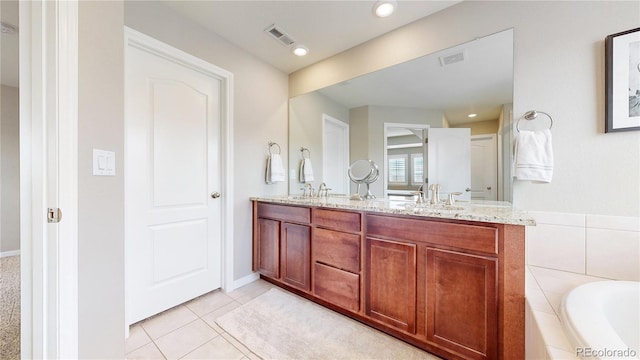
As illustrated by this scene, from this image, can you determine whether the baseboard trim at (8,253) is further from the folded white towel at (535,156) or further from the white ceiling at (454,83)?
the folded white towel at (535,156)

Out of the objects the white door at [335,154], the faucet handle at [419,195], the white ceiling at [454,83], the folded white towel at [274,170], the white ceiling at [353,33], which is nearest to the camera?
Result: the white ceiling at [454,83]

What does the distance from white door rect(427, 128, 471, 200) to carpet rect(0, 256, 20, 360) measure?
2920 millimetres

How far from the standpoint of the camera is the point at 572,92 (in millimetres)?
1322

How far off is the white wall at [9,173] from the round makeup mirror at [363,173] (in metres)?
4.63

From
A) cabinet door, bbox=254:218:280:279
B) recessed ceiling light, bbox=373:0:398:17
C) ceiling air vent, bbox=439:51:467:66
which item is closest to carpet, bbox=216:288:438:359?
cabinet door, bbox=254:218:280:279

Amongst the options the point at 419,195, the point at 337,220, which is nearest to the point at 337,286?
the point at 337,220

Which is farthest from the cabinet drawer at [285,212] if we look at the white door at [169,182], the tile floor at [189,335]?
the tile floor at [189,335]

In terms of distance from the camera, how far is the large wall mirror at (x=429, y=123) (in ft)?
5.20

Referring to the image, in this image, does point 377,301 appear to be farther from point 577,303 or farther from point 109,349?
point 109,349

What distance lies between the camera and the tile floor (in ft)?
4.50

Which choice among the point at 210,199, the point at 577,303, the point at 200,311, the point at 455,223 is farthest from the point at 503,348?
the point at 210,199

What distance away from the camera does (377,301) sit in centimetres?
153

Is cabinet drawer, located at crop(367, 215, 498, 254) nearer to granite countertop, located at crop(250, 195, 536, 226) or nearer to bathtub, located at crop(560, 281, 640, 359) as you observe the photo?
granite countertop, located at crop(250, 195, 536, 226)

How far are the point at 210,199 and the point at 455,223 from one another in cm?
195
